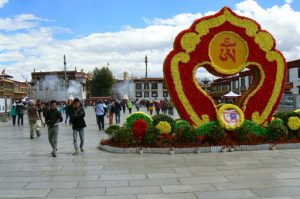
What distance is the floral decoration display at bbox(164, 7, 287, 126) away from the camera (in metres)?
12.2

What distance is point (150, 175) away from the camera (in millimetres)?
7699

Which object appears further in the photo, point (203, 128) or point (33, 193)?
point (203, 128)

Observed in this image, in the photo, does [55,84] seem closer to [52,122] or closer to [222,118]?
[222,118]

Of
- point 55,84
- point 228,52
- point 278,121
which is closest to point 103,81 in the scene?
point 55,84

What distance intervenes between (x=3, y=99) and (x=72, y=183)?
2272 centimetres

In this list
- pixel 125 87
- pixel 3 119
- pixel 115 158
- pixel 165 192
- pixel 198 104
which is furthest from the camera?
pixel 125 87

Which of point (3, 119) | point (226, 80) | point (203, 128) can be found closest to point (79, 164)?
point (203, 128)

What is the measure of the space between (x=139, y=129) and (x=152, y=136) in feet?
1.35

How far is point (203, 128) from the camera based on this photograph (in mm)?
11391

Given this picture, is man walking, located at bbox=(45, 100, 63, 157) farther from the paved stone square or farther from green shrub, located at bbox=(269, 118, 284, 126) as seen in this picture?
green shrub, located at bbox=(269, 118, 284, 126)

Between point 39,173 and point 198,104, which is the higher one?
point 198,104

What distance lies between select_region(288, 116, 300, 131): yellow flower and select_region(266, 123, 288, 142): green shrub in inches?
19.9

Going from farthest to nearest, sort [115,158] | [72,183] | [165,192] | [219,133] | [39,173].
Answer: [219,133]
[115,158]
[39,173]
[72,183]
[165,192]

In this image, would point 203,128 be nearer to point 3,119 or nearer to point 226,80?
point 3,119
